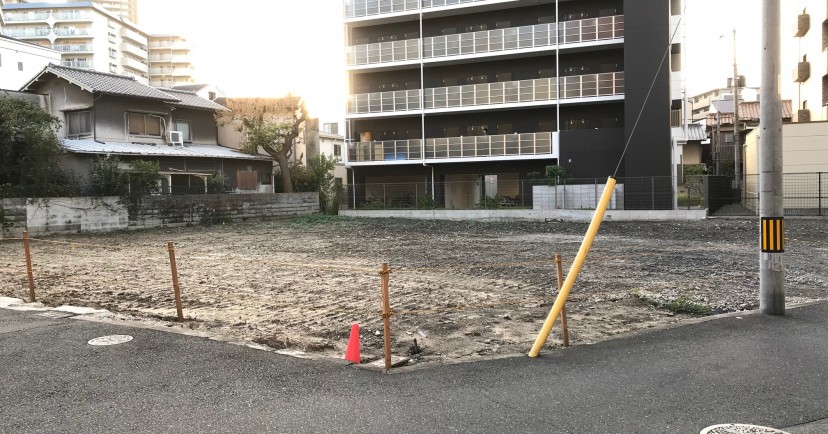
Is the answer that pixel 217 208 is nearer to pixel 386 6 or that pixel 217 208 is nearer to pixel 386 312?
pixel 386 6

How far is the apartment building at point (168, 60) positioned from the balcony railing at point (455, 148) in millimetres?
56656

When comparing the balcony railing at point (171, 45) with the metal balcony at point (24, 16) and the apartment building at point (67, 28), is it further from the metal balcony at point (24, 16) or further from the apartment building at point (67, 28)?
the metal balcony at point (24, 16)

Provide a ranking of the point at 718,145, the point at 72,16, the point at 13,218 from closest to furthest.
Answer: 1. the point at 13,218
2. the point at 718,145
3. the point at 72,16

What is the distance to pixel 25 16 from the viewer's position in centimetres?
6706

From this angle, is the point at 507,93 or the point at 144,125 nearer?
the point at 144,125

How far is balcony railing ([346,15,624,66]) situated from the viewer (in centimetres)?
2986

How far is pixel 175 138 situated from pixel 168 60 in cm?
5765

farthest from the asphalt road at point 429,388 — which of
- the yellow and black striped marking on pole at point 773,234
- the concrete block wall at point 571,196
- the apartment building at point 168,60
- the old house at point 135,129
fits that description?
the apartment building at point 168,60

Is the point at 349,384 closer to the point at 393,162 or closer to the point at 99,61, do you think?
the point at 393,162

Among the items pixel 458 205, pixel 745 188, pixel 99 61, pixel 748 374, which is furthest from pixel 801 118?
pixel 99 61

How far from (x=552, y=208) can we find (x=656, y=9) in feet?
37.5

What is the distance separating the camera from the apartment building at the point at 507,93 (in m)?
28.5

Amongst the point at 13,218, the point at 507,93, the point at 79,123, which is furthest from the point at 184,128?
the point at 507,93

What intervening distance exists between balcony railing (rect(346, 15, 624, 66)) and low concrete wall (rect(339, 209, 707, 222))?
983cm
